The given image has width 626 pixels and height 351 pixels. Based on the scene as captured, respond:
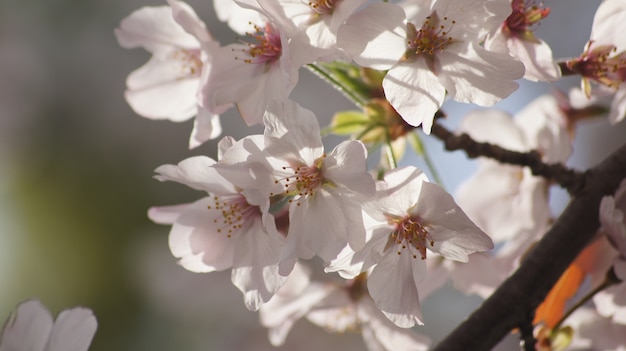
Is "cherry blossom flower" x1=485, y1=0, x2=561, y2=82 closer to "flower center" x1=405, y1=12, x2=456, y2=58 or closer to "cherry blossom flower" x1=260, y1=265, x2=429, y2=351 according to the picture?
"flower center" x1=405, y1=12, x2=456, y2=58

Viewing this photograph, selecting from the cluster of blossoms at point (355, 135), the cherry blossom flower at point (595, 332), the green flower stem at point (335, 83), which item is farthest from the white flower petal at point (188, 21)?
the cherry blossom flower at point (595, 332)

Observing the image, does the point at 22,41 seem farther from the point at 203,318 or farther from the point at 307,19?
the point at 307,19

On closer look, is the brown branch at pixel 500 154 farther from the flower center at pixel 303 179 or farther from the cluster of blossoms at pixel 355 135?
the flower center at pixel 303 179

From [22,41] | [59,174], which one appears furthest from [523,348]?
[22,41]

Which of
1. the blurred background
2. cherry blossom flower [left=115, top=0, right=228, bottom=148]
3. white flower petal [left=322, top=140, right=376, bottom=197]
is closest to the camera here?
white flower petal [left=322, top=140, right=376, bottom=197]

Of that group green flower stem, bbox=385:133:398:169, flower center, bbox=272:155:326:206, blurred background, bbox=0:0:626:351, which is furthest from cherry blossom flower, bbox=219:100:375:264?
blurred background, bbox=0:0:626:351

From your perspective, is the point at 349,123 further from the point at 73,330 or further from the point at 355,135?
the point at 73,330
